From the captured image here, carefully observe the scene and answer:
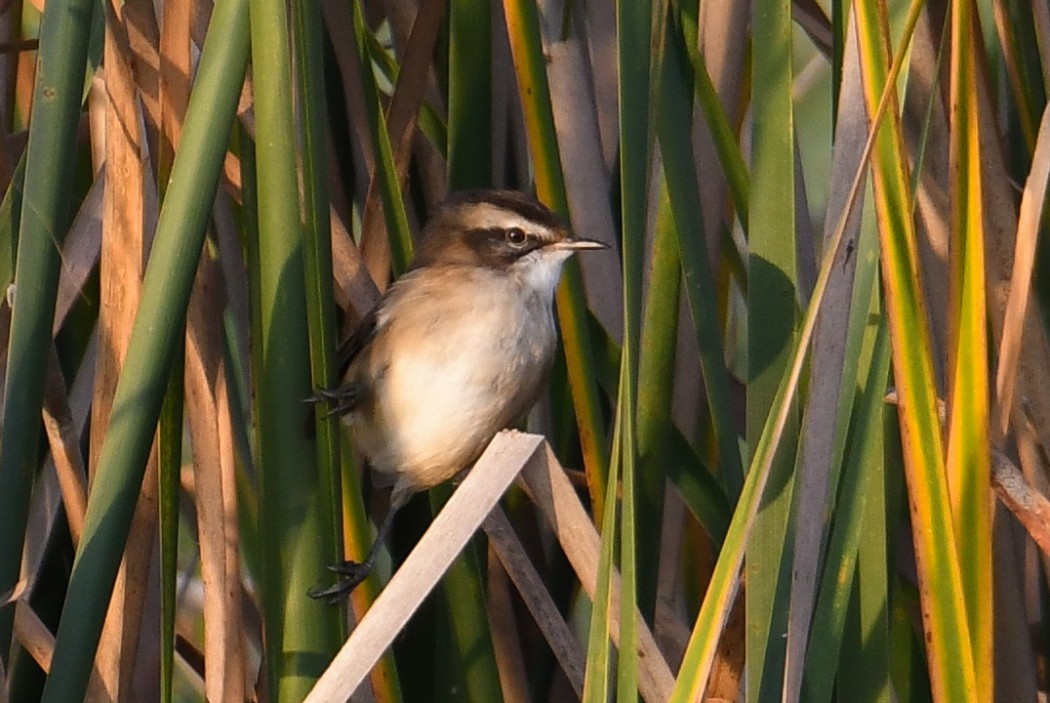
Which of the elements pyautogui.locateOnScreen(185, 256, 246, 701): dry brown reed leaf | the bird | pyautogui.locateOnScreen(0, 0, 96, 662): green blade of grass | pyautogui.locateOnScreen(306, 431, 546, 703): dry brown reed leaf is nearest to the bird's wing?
the bird

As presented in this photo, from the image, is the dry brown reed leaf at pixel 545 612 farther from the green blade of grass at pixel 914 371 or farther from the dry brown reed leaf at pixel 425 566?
the green blade of grass at pixel 914 371

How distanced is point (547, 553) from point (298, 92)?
3.36 ft

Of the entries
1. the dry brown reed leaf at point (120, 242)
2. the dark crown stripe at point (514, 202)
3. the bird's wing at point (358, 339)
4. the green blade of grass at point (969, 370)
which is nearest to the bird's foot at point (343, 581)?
the dry brown reed leaf at point (120, 242)

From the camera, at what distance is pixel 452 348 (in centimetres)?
238

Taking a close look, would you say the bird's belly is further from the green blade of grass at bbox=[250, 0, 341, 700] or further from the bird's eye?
the green blade of grass at bbox=[250, 0, 341, 700]

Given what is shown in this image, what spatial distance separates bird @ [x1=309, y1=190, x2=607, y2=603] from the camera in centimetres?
232

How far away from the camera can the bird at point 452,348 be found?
2.32m

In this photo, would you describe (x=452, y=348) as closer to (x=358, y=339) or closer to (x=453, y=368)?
(x=453, y=368)

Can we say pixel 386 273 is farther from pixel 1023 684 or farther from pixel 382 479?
pixel 1023 684

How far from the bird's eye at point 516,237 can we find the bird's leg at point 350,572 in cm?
50

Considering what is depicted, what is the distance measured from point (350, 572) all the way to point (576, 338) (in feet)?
1.56

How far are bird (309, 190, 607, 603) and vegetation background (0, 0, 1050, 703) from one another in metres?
0.09

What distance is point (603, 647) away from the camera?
4.54ft

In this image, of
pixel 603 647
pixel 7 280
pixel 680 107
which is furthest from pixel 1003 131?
pixel 7 280
